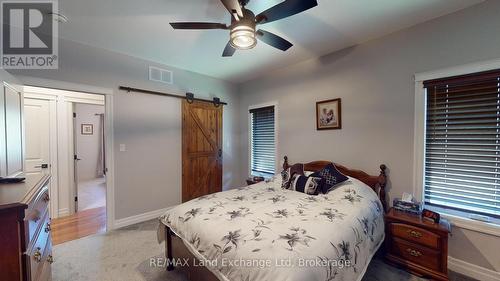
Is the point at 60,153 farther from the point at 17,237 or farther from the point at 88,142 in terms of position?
the point at 88,142

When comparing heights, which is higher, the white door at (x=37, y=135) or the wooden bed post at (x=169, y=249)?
the white door at (x=37, y=135)

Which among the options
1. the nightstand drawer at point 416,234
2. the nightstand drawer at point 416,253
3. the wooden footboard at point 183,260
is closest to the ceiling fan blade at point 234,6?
the wooden footboard at point 183,260

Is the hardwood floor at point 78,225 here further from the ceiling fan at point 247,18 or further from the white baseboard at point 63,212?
the ceiling fan at point 247,18

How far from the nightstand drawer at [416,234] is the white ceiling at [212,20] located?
7.23 ft

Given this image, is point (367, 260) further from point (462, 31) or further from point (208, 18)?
point (208, 18)

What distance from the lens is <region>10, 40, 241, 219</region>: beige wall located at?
8.92ft

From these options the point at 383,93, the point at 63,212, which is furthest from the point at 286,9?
the point at 63,212

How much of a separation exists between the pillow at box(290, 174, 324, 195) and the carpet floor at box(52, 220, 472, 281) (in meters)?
0.94

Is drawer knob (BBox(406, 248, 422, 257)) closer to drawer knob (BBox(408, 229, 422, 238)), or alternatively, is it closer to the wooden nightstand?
the wooden nightstand

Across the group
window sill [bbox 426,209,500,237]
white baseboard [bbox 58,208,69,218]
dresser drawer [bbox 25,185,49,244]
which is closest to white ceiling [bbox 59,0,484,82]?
dresser drawer [bbox 25,185,49,244]

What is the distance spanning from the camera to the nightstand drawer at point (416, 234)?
6.39ft

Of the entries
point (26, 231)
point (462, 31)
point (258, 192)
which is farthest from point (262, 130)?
point (26, 231)

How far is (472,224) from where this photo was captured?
2.01m

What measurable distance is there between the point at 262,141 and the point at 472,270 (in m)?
3.20
